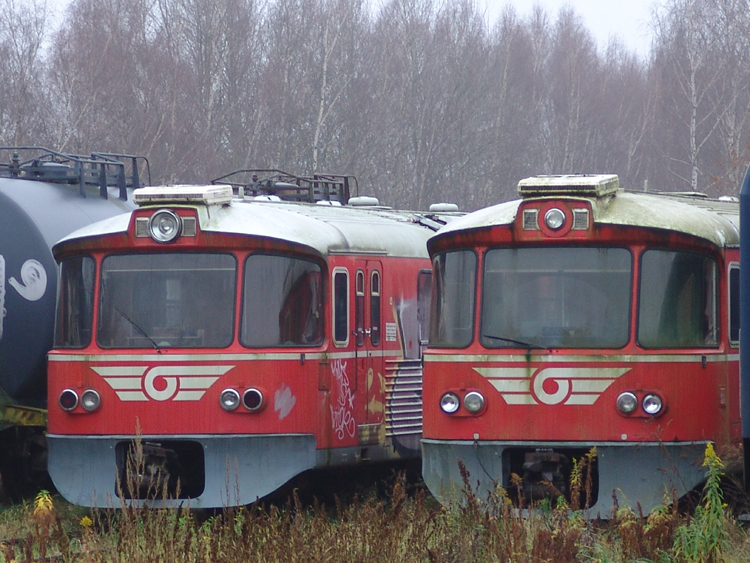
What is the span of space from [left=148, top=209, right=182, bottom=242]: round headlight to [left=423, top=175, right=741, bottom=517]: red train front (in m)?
2.12

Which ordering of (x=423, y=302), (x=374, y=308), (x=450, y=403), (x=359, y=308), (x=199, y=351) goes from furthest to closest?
(x=423, y=302) < (x=374, y=308) < (x=359, y=308) < (x=199, y=351) < (x=450, y=403)

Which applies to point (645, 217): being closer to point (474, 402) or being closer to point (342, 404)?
point (474, 402)

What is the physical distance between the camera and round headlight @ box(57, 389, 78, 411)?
33.9ft

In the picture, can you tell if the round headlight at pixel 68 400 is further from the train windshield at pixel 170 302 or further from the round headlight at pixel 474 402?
the round headlight at pixel 474 402

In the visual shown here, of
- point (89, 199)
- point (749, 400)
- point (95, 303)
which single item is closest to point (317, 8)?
point (89, 199)

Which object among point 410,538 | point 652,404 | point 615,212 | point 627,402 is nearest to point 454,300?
point 615,212

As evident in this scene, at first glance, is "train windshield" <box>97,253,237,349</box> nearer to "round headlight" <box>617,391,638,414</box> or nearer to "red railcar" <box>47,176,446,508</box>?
"red railcar" <box>47,176,446,508</box>

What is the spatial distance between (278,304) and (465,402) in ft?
5.71

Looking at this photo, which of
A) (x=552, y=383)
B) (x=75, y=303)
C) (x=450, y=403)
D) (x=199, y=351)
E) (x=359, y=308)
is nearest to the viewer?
(x=552, y=383)

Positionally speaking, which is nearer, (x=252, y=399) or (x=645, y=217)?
(x=645, y=217)

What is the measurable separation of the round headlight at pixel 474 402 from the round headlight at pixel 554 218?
4.01ft

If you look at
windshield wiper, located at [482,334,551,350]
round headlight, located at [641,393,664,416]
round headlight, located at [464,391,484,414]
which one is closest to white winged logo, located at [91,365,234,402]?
round headlight, located at [464,391,484,414]

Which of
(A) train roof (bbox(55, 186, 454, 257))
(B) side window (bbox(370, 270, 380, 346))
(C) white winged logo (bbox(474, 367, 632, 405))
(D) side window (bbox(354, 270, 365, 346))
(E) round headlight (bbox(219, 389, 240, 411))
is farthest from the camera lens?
(B) side window (bbox(370, 270, 380, 346))

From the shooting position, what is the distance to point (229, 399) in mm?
10102
